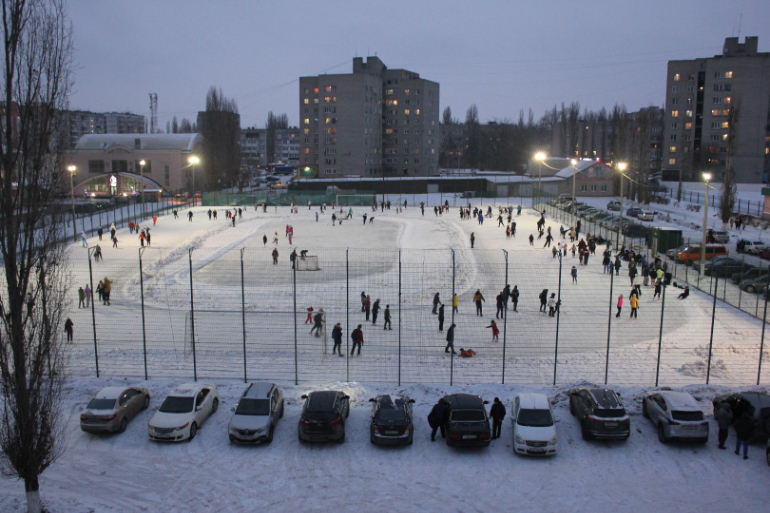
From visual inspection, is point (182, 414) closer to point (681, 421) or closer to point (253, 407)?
point (253, 407)

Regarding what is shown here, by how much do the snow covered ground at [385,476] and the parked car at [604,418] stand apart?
28 cm

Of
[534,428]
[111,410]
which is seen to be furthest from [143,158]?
[534,428]

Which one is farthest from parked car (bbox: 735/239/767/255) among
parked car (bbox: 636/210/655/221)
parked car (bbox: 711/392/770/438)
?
parked car (bbox: 711/392/770/438)

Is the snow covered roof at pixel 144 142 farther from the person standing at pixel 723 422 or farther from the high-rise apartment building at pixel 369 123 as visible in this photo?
the person standing at pixel 723 422

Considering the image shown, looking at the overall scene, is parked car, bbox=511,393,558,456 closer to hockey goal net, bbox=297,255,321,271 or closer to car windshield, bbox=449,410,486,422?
car windshield, bbox=449,410,486,422

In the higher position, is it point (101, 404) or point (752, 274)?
point (752, 274)

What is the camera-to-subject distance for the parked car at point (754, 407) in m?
12.8

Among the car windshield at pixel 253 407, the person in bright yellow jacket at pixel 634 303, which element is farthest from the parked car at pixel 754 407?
the car windshield at pixel 253 407

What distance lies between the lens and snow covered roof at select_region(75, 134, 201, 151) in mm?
80250

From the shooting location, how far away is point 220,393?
50.2ft

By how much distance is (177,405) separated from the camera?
13367 millimetres

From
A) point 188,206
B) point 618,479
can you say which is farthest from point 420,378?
point 188,206

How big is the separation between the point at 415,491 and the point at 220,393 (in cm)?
627

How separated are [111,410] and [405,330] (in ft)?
36.1
